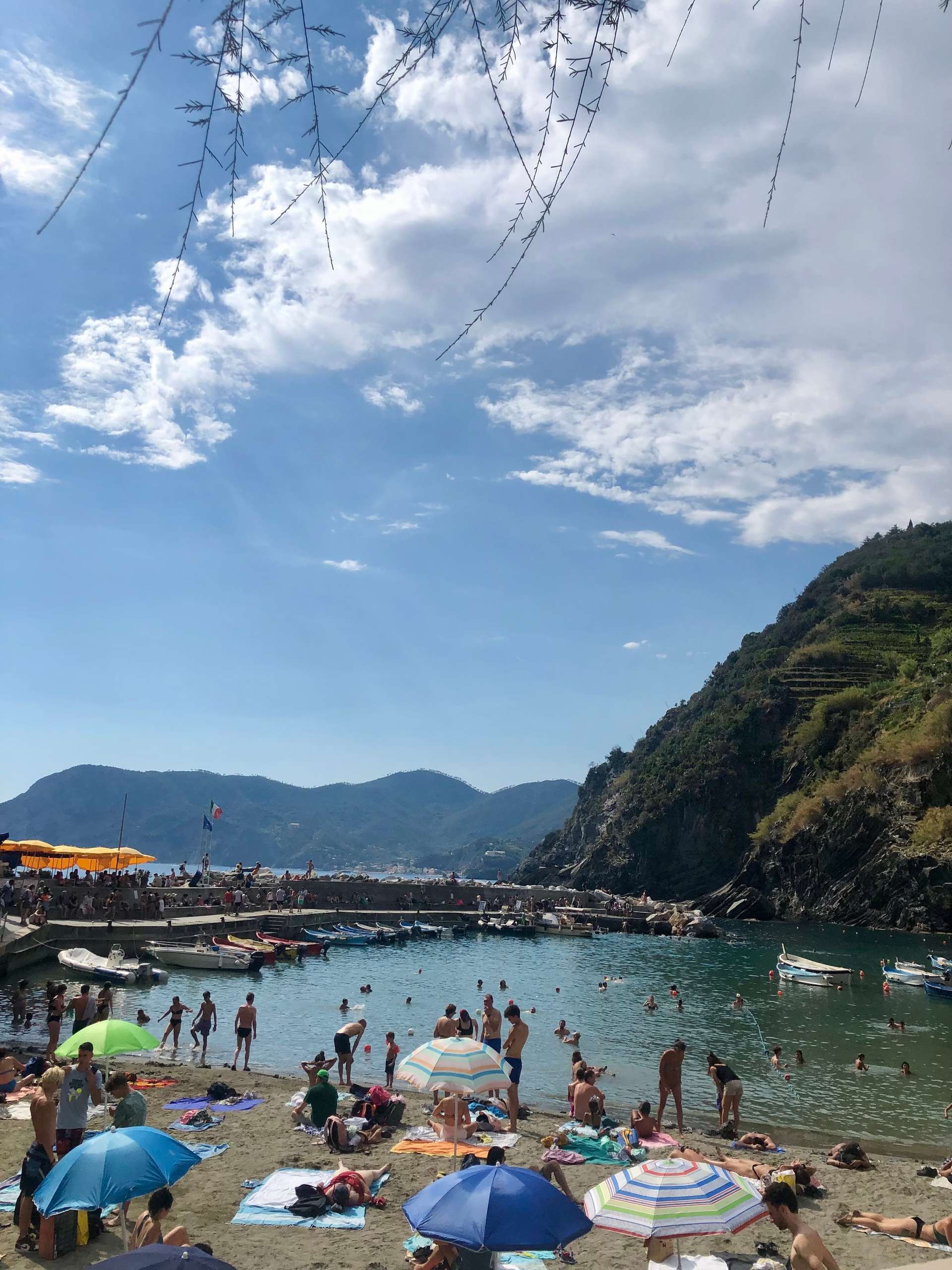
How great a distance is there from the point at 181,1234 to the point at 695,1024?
25.8 metres

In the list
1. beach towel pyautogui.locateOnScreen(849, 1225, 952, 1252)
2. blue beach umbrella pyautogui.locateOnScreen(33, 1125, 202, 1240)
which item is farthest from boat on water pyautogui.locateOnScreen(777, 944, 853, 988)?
blue beach umbrella pyautogui.locateOnScreen(33, 1125, 202, 1240)

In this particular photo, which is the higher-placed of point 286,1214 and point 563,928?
point 286,1214

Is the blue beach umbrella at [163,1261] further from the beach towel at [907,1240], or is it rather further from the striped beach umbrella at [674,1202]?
the beach towel at [907,1240]

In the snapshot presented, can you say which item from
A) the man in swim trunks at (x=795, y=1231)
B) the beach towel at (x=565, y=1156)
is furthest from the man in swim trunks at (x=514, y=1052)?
the man in swim trunks at (x=795, y=1231)

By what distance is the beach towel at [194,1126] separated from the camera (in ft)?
44.3

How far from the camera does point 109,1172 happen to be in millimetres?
7113

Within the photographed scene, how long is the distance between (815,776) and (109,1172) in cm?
8712

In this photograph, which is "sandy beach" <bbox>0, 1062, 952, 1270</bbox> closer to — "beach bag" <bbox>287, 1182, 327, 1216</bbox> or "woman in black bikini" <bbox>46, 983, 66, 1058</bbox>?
"beach bag" <bbox>287, 1182, 327, 1216</bbox>

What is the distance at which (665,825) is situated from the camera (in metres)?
98.7

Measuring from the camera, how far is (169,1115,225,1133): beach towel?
44.3 ft

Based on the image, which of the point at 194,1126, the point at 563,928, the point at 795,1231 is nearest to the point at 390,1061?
the point at 194,1126

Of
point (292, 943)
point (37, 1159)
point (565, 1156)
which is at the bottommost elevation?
point (292, 943)

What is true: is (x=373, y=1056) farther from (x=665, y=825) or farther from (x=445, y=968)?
(x=665, y=825)

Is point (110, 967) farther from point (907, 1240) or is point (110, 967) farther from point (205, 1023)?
point (907, 1240)
